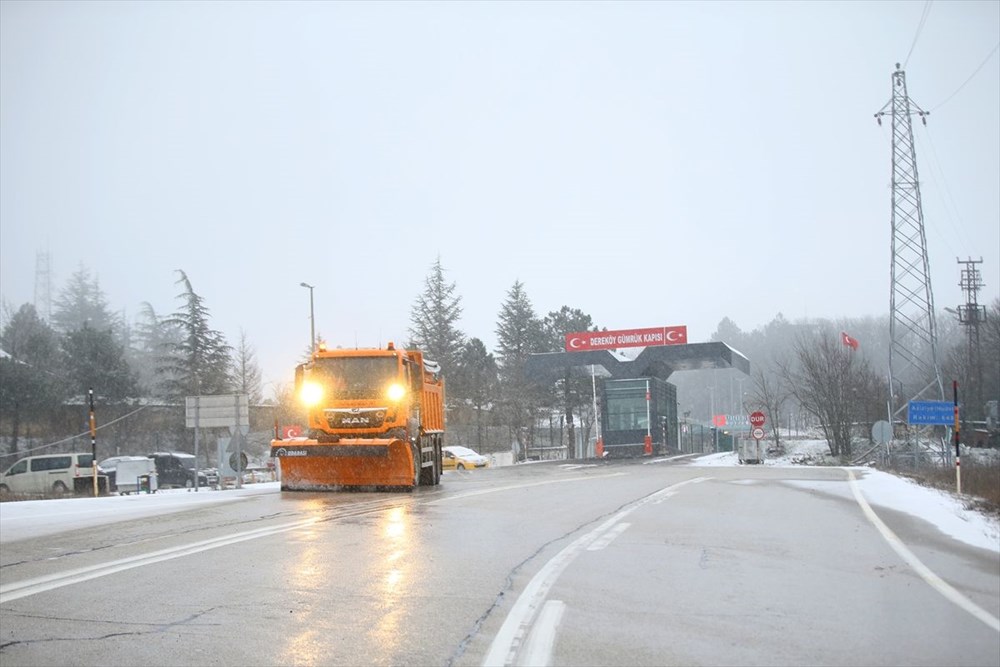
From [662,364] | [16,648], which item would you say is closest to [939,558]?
[16,648]

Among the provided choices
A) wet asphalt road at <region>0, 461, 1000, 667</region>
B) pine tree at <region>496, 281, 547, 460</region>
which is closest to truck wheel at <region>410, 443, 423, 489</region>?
wet asphalt road at <region>0, 461, 1000, 667</region>

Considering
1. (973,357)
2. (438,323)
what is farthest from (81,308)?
(973,357)

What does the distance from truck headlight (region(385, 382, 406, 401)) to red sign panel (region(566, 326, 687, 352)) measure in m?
39.6

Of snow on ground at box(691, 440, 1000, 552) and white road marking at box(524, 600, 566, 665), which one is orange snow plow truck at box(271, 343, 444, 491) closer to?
snow on ground at box(691, 440, 1000, 552)

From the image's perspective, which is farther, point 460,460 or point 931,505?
point 460,460

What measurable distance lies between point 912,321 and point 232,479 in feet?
108

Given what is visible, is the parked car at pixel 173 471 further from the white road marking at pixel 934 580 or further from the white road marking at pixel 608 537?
the white road marking at pixel 934 580

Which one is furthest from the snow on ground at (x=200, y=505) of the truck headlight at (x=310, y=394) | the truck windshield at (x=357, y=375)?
the truck windshield at (x=357, y=375)

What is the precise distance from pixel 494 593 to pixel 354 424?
44.3 ft

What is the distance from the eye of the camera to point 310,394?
68.8 ft

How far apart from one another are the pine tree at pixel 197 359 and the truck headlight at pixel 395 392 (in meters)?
43.7

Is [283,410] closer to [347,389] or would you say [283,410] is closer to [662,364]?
[662,364]

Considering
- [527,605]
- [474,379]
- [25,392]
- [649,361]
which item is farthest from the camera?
[474,379]

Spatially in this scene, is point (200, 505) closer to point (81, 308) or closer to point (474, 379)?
point (474, 379)
